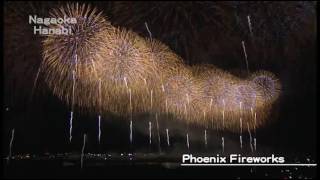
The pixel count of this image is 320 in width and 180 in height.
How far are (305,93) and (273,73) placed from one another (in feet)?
1.08

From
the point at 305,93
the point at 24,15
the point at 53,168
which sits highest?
the point at 24,15

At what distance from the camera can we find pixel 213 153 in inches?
155

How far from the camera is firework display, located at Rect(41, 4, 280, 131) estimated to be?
152 inches

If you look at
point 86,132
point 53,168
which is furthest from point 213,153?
point 53,168

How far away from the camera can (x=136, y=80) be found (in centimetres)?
393

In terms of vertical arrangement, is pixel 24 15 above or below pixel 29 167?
above

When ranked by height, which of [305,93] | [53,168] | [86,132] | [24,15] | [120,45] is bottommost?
[53,168]

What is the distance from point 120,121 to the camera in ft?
12.8

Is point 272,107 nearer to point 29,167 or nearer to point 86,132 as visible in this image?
point 86,132

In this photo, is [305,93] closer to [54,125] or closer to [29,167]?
[54,125]

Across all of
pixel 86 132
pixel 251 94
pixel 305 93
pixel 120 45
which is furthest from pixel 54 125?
pixel 305 93

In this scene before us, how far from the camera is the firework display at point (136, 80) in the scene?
386 cm

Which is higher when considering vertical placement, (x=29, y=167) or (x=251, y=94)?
(x=251, y=94)

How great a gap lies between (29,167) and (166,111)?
3.98ft
